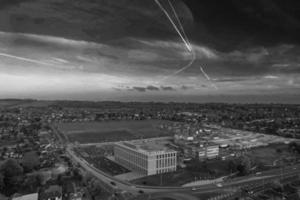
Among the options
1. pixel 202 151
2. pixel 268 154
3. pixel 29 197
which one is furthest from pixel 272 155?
pixel 29 197

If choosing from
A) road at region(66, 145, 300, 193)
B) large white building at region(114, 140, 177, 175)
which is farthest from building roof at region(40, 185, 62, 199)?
large white building at region(114, 140, 177, 175)

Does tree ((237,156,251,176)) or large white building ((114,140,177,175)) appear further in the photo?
tree ((237,156,251,176))

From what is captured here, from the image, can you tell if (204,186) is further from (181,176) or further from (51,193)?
(51,193)

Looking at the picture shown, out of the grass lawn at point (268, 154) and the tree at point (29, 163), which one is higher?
the tree at point (29, 163)

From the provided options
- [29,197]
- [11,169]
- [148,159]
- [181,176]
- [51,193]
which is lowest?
[181,176]

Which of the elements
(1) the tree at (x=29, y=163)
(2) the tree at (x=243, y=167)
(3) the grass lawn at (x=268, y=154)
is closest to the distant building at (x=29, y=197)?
(1) the tree at (x=29, y=163)

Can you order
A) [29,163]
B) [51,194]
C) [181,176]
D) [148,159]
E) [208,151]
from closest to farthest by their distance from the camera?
[51,194] → [181,176] → [148,159] → [29,163] → [208,151]

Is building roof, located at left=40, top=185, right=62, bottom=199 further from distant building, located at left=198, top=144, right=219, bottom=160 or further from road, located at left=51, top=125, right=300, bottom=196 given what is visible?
distant building, located at left=198, top=144, right=219, bottom=160

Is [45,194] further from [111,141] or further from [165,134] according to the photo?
[165,134]

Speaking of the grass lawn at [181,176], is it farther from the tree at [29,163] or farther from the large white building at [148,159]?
the tree at [29,163]
